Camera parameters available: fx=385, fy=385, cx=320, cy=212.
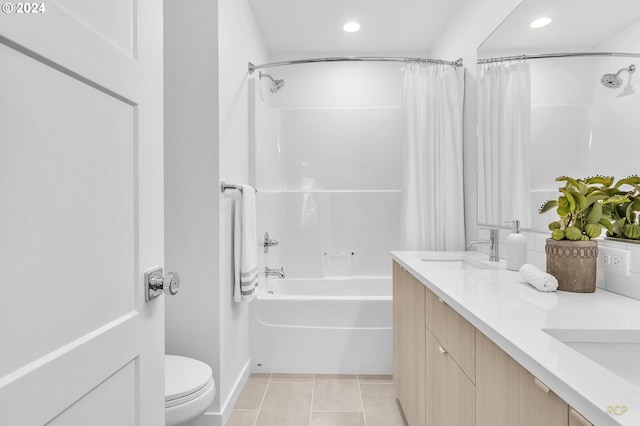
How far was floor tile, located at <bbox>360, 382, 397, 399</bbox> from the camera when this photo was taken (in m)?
2.37

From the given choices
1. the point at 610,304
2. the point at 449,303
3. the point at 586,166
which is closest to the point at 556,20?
Result: the point at 586,166

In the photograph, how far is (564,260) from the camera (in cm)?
135

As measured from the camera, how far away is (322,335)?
2.67 meters

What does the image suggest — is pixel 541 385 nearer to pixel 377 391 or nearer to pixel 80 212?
Answer: pixel 80 212

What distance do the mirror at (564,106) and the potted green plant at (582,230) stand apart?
7 centimetres

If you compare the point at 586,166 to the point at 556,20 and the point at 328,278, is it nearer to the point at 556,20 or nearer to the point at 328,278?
the point at 556,20

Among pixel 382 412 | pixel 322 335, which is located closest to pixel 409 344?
pixel 382 412

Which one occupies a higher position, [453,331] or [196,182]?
[196,182]

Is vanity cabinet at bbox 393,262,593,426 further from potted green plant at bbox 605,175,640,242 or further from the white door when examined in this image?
the white door

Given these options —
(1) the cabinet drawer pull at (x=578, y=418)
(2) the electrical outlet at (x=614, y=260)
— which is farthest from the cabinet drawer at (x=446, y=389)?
(2) the electrical outlet at (x=614, y=260)

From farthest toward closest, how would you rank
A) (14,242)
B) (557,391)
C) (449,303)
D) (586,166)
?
(586,166) → (449,303) → (557,391) → (14,242)

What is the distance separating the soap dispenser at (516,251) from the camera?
5.70 feet

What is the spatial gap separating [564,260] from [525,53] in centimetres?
108

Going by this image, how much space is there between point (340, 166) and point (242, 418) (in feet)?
7.32
